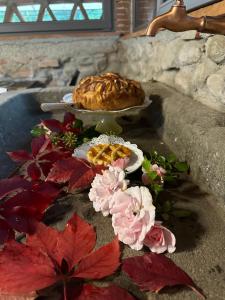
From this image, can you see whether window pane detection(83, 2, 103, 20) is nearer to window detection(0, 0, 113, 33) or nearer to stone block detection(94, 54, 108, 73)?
window detection(0, 0, 113, 33)

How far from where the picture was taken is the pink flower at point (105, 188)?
489mm

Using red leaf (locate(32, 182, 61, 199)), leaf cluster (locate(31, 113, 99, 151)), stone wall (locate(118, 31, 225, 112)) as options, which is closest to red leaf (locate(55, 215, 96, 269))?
red leaf (locate(32, 182, 61, 199))

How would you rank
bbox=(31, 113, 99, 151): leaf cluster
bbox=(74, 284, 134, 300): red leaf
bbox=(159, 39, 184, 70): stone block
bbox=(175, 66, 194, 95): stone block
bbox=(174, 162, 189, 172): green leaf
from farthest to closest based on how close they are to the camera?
bbox=(159, 39, 184, 70): stone block, bbox=(175, 66, 194, 95): stone block, bbox=(31, 113, 99, 151): leaf cluster, bbox=(174, 162, 189, 172): green leaf, bbox=(74, 284, 134, 300): red leaf

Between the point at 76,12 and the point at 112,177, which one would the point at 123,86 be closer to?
the point at 112,177

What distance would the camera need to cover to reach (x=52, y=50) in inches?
87.8

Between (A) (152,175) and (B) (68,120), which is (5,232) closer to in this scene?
(A) (152,175)

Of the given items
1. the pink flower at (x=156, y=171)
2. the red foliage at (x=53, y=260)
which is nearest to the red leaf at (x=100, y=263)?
the red foliage at (x=53, y=260)

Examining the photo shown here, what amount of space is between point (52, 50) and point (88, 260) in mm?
2142

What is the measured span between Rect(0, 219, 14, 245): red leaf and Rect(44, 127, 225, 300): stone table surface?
0.07 metres

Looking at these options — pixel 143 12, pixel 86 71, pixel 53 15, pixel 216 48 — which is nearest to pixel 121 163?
pixel 216 48

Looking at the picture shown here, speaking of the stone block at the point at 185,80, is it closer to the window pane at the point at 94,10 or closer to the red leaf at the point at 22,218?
the red leaf at the point at 22,218

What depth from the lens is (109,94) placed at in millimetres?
868

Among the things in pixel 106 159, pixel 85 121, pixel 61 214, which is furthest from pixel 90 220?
pixel 85 121

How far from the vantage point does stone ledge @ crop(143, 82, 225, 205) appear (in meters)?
0.55
